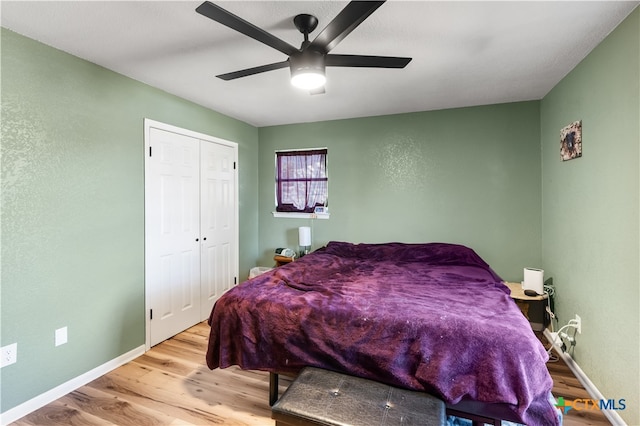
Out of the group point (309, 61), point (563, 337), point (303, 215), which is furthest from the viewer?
point (303, 215)

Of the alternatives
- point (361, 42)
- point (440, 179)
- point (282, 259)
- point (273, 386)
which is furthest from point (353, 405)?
point (440, 179)

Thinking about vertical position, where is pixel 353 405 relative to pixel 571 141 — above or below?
below

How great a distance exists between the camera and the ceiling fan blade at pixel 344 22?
4.09 ft

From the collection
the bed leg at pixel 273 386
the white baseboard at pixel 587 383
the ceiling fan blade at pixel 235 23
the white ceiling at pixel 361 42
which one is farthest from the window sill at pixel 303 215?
the white baseboard at pixel 587 383

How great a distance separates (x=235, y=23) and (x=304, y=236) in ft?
9.14

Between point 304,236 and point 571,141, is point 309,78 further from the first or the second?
point 304,236

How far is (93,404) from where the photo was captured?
204 centimetres

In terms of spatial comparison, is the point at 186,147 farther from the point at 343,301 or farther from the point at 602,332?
the point at 602,332

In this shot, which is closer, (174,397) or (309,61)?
(309,61)

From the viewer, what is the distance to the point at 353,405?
137 centimetres

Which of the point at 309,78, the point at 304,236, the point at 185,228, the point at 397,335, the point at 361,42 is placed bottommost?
the point at 397,335

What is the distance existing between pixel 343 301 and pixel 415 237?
1.96 m

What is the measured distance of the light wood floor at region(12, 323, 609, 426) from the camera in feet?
6.19

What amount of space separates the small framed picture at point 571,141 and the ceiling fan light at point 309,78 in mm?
2022
